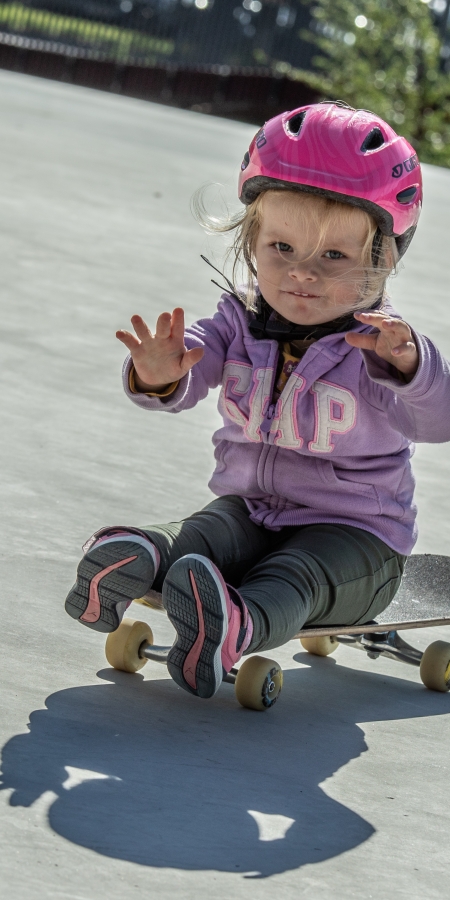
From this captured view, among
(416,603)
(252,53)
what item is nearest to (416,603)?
(416,603)

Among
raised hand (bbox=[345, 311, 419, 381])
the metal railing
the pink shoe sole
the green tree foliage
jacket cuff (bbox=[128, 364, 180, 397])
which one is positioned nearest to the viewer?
the pink shoe sole

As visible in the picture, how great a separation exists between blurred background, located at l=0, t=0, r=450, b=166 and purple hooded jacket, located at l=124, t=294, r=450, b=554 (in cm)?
1723

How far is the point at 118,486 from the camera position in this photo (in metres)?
3.30

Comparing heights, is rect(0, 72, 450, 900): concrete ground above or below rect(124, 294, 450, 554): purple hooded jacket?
below

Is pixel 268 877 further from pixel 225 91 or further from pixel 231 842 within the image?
pixel 225 91

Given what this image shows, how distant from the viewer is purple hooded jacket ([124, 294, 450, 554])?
2.48 meters

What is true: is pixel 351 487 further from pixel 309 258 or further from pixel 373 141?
pixel 373 141

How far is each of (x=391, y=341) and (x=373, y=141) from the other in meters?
0.49

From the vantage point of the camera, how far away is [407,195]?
2.50 metres

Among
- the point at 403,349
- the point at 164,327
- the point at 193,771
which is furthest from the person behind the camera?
the point at 164,327

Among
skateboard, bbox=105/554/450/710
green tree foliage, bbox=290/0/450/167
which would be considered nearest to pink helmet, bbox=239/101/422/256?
skateboard, bbox=105/554/450/710

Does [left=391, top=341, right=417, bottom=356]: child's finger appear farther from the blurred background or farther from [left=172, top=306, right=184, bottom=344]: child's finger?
the blurred background

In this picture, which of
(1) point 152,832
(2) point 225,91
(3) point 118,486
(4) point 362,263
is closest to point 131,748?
(1) point 152,832

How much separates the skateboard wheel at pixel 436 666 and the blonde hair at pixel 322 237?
69cm
